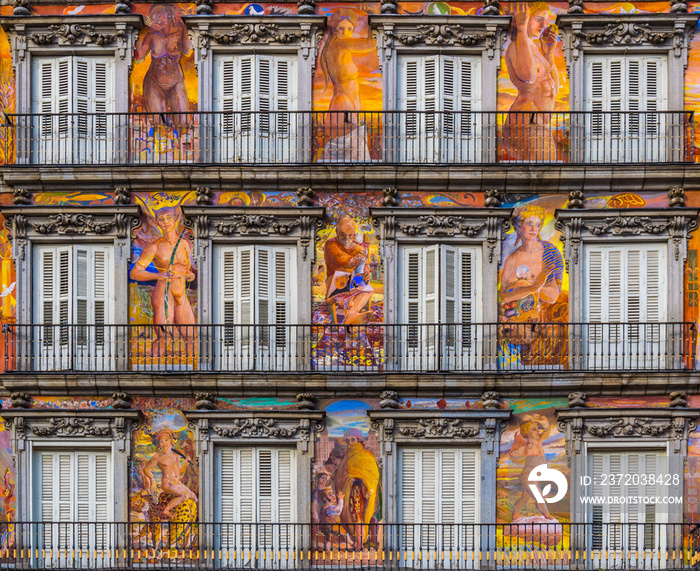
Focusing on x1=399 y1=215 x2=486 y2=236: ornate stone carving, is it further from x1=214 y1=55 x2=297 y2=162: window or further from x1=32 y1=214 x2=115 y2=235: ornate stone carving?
x1=32 y1=214 x2=115 y2=235: ornate stone carving

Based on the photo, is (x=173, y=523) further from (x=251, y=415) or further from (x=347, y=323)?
(x=347, y=323)

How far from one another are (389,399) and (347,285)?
2420mm

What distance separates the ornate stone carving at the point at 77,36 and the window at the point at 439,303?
7.24m

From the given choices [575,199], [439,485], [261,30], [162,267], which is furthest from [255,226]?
[575,199]

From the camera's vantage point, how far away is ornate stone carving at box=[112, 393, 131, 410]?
2623cm

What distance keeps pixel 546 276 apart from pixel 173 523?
8.56m

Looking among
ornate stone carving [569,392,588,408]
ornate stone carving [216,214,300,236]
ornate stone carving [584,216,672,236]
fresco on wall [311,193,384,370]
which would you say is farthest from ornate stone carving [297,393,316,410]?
ornate stone carving [584,216,672,236]

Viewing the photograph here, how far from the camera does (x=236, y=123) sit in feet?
89.6

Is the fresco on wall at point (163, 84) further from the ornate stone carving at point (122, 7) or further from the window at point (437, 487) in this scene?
the window at point (437, 487)

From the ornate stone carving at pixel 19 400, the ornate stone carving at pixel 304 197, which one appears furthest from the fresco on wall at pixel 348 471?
the ornate stone carving at pixel 19 400

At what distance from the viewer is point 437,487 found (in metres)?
26.3

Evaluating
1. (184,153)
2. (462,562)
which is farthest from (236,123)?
(462,562)

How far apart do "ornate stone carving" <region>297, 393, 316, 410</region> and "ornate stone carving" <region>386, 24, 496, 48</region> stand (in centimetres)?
724

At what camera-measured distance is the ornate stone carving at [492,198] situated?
26.7 metres
